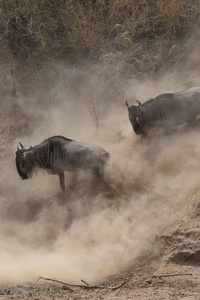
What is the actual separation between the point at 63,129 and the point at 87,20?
137 inches

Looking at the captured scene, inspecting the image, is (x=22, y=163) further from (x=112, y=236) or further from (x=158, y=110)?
(x=158, y=110)

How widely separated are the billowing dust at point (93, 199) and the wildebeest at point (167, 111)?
11.4 inches

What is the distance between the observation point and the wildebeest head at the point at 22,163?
9914 millimetres

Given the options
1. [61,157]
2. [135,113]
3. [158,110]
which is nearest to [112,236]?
[61,157]

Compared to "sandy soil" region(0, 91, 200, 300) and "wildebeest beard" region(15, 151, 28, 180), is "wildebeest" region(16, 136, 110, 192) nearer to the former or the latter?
"wildebeest beard" region(15, 151, 28, 180)

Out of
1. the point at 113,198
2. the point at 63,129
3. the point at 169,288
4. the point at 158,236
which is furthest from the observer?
the point at 63,129

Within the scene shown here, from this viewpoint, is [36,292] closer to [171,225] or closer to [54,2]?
[171,225]

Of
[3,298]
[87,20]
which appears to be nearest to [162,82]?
[87,20]

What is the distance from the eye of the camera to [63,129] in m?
11.7

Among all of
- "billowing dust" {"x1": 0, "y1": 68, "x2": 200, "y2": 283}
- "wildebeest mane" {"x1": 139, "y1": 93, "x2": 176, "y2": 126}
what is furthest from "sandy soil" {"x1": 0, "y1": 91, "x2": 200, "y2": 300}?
"wildebeest mane" {"x1": 139, "y1": 93, "x2": 176, "y2": 126}

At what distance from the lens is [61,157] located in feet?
32.0

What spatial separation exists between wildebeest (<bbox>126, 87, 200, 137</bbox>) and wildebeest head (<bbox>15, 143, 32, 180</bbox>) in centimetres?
228

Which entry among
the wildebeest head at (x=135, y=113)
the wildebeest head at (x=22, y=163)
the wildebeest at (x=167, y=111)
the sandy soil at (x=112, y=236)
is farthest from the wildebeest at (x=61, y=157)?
the wildebeest at (x=167, y=111)

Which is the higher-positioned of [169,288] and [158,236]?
[158,236]
